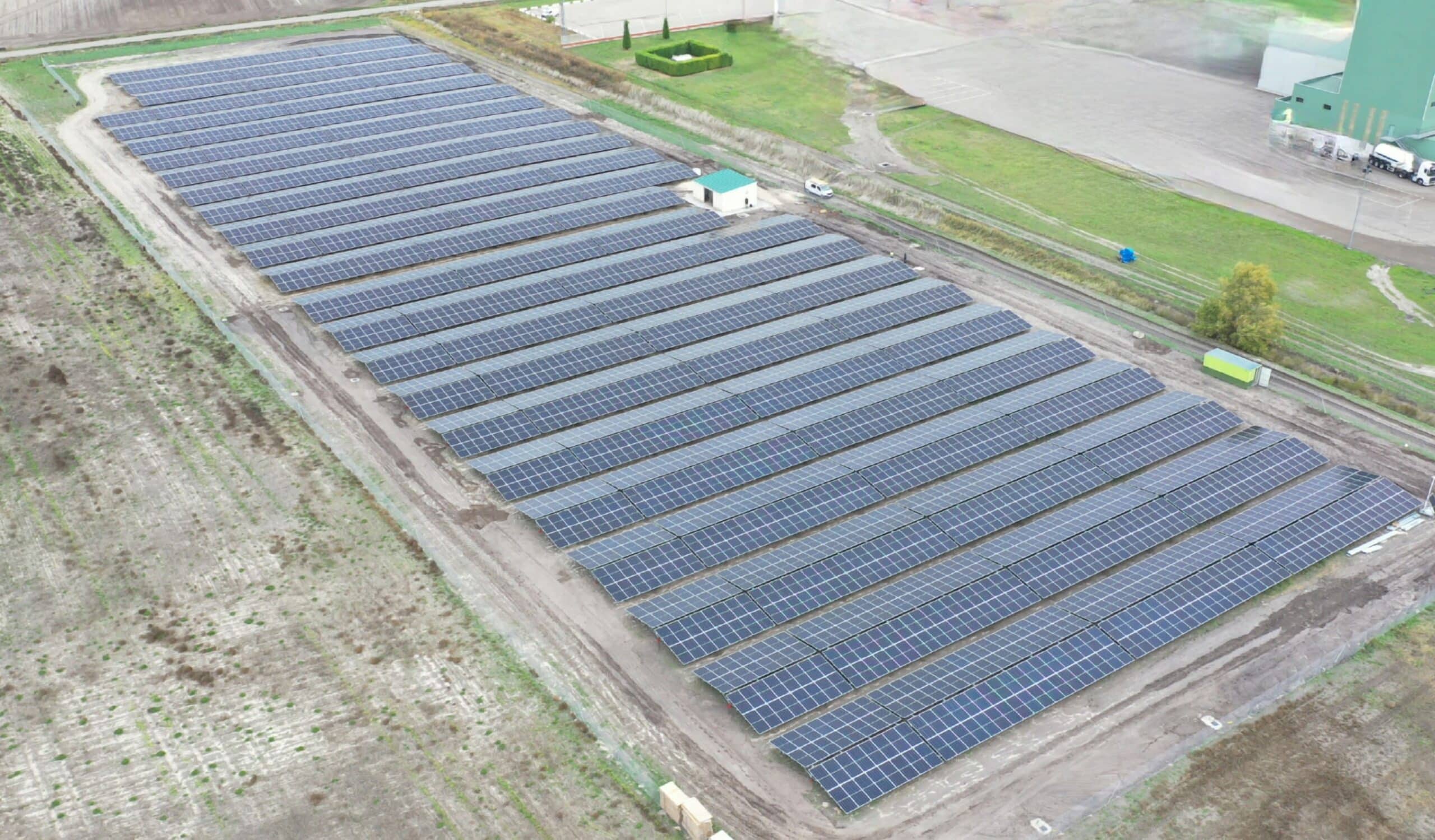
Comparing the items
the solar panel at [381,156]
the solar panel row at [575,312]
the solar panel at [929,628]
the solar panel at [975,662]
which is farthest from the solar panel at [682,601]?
the solar panel at [381,156]

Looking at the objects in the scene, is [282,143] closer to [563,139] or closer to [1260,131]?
[563,139]

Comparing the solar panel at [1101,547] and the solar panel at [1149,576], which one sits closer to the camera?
the solar panel at [1149,576]

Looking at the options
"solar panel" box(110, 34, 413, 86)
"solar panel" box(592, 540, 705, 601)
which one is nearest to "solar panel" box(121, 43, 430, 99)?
"solar panel" box(110, 34, 413, 86)

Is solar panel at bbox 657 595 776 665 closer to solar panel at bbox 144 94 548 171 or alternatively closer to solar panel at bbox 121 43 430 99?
solar panel at bbox 144 94 548 171

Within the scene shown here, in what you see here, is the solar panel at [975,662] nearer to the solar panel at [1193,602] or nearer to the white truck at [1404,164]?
the solar panel at [1193,602]

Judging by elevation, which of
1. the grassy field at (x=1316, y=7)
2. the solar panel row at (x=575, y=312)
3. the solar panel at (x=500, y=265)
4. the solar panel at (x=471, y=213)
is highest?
the grassy field at (x=1316, y=7)
